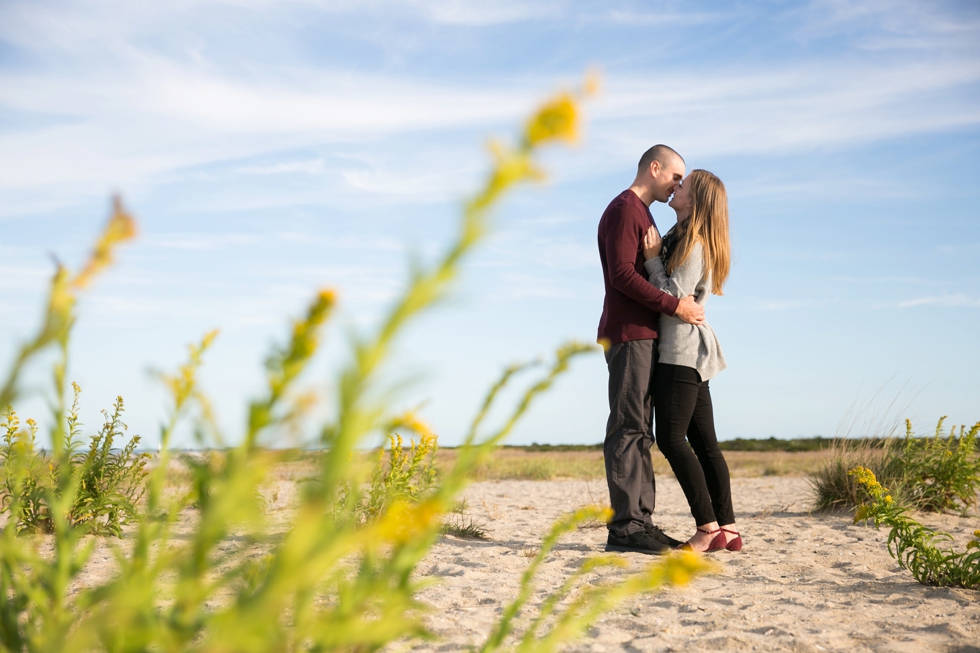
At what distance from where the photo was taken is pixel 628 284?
4523 mm

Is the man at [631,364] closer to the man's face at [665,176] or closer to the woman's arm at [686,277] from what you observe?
the woman's arm at [686,277]

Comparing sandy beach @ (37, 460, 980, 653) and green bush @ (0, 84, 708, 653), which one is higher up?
green bush @ (0, 84, 708, 653)

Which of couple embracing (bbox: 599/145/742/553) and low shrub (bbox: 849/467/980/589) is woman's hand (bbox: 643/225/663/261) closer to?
couple embracing (bbox: 599/145/742/553)

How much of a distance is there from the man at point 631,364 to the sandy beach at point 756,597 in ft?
1.06

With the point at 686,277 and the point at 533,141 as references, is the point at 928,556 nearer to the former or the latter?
the point at 686,277

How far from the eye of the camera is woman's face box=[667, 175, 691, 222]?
4887 mm

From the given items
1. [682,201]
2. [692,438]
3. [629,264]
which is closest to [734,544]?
[692,438]

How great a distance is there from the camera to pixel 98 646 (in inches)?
55.6

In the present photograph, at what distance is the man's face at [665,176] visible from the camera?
16.4 ft

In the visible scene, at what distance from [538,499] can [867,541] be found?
4.02 meters

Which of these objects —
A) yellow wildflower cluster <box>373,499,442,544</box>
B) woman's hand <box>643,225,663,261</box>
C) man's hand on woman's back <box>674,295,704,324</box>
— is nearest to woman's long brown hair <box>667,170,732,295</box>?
woman's hand <box>643,225,663,261</box>

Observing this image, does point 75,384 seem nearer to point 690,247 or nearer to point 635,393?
point 635,393

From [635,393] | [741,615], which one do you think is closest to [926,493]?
[635,393]

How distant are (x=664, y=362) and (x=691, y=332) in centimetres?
25
